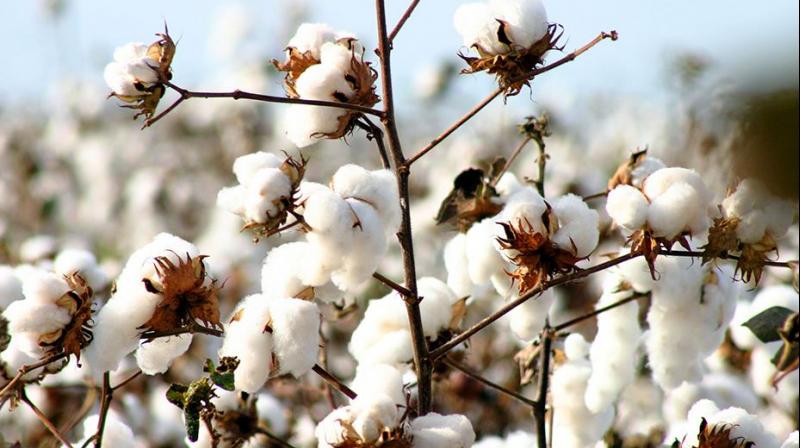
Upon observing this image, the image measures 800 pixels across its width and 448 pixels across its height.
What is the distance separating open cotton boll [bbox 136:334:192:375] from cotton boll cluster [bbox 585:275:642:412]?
0.71 m

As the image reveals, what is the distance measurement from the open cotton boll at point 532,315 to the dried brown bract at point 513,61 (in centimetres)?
36

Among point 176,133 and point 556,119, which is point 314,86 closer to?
point 556,119

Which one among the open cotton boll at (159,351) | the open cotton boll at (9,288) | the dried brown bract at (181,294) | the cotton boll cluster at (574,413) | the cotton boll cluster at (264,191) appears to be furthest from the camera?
the cotton boll cluster at (574,413)

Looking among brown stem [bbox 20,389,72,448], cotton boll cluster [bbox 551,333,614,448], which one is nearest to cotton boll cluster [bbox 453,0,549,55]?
cotton boll cluster [bbox 551,333,614,448]

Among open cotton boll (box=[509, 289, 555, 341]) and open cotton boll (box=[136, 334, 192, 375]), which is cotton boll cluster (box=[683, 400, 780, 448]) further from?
open cotton boll (box=[136, 334, 192, 375])

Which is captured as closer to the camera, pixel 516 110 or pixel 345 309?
pixel 345 309

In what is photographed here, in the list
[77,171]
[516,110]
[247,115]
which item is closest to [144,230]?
[247,115]

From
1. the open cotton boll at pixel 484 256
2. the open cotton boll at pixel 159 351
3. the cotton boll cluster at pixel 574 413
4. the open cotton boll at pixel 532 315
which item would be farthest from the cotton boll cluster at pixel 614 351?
the open cotton boll at pixel 159 351

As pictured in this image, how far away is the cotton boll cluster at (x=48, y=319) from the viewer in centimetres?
133

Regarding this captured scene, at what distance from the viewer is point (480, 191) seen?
5.57 ft

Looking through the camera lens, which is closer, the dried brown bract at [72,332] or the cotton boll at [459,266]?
the dried brown bract at [72,332]

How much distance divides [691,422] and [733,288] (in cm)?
35

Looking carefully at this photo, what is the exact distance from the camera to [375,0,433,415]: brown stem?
4.47 feet

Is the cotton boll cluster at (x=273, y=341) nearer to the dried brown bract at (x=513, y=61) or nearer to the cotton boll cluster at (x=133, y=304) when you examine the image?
the cotton boll cluster at (x=133, y=304)
